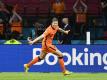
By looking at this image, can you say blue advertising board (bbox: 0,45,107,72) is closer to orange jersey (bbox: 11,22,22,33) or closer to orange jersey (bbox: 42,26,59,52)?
orange jersey (bbox: 42,26,59,52)

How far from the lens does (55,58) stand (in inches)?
877

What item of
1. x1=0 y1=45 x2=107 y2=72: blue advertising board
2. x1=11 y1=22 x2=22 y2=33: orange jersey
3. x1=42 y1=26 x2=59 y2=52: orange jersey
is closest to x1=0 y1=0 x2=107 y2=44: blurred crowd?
x1=11 y1=22 x2=22 y2=33: orange jersey

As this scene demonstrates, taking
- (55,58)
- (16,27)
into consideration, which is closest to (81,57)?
(55,58)

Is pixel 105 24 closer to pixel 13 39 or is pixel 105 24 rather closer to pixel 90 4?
pixel 90 4

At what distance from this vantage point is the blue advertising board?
22125 mm

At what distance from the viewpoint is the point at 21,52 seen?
876 inches

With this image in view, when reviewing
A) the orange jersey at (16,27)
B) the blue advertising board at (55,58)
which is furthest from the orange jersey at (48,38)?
the orange jersey at (16,27)

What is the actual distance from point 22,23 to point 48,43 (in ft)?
21.9

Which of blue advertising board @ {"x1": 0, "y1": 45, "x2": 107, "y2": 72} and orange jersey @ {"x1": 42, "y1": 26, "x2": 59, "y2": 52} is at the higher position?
orange jersey @ {"x1": 42, "y1": 26, "x2": 59, "y2": 52}

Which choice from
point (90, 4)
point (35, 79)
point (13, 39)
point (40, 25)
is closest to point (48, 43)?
point (35, 79)

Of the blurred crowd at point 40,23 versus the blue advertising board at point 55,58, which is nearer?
the blue advertising board at point 55,58

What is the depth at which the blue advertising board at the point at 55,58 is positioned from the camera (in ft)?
72.6

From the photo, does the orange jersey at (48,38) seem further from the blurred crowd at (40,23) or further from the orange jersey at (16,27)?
the orange jersey at (16,27)

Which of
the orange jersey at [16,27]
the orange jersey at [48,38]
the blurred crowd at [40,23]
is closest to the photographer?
the orange jersey at [48,38]
